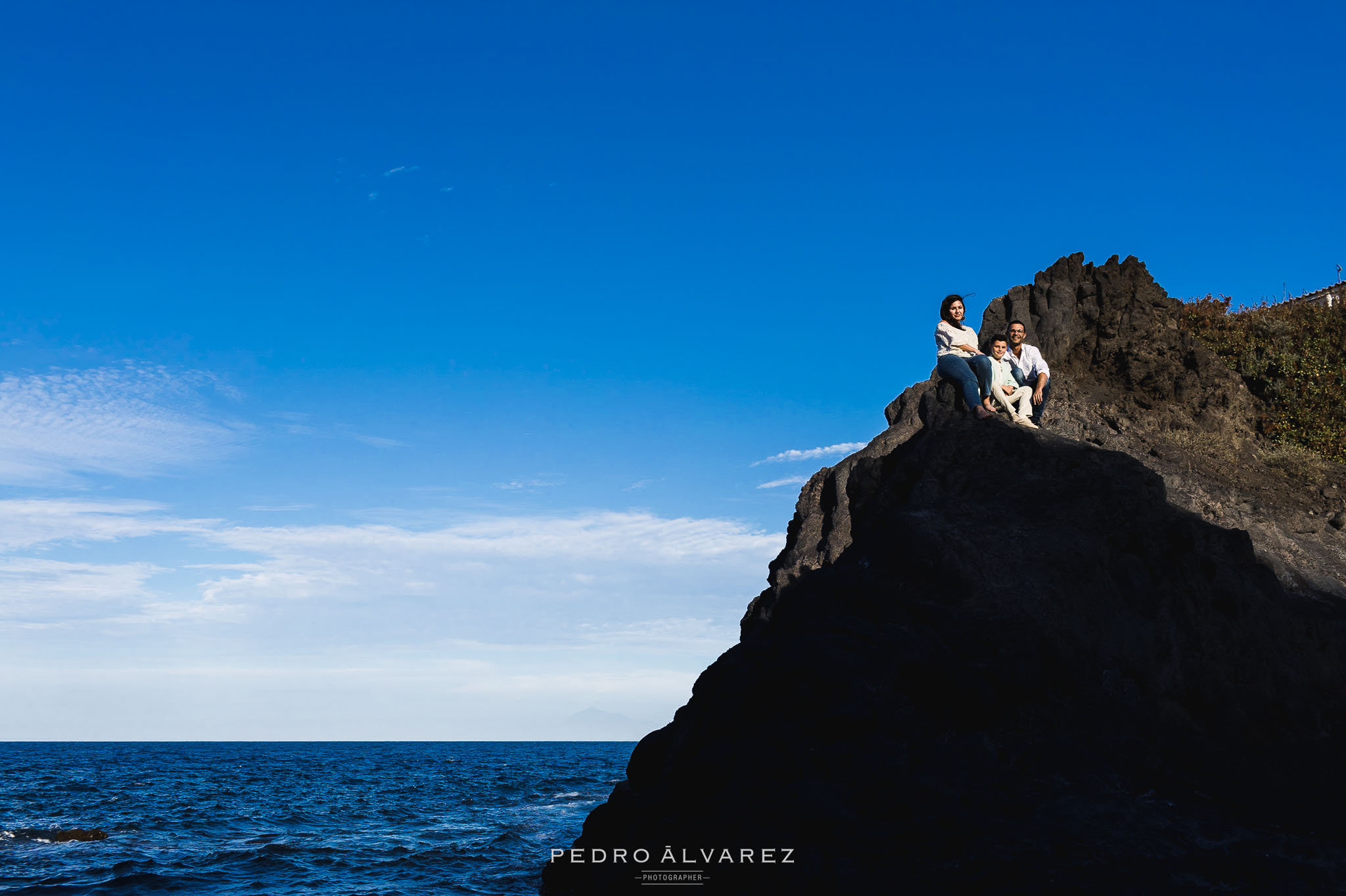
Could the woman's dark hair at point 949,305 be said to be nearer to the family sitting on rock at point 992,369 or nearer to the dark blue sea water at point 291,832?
the family sitting on rock at point 992,369

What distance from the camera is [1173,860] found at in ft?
25.0

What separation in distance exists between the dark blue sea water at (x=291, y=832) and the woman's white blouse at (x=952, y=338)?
523 inches

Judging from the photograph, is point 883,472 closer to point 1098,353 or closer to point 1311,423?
point 1098,353

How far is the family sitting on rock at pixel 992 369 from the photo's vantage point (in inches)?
567

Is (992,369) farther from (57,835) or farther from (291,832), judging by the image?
(57,835)

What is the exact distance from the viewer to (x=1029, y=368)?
600 inches

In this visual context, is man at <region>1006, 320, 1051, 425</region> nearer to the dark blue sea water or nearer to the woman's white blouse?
the woman's white blouse

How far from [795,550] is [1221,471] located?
748 centimetres

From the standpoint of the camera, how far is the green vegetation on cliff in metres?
18.5

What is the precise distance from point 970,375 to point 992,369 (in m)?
0.40

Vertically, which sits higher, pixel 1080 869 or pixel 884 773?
pixel 884 773

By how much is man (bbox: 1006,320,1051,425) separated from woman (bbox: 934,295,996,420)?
621 mm

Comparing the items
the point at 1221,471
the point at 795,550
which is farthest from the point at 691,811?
the point at 1221,471

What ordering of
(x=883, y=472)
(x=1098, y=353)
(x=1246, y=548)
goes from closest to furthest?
(x=1246, y=548) → (x=883, y=472) → (x=1098, y=353)
